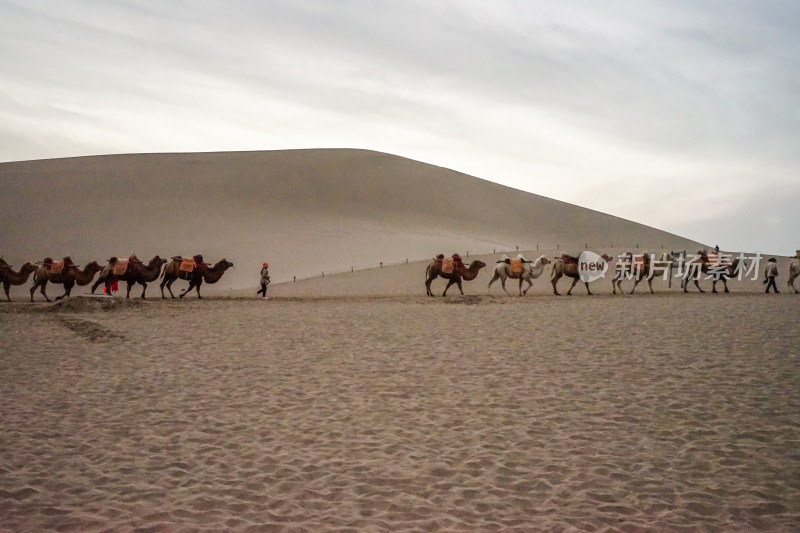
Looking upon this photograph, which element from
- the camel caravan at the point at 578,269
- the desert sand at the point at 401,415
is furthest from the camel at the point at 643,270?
the desert sand at the point at 401,415

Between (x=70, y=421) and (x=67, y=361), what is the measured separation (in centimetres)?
473

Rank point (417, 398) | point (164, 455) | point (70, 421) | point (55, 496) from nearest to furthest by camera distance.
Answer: point (55, 496)
point (164, 455)
point (70, 421)
point (417, 398)

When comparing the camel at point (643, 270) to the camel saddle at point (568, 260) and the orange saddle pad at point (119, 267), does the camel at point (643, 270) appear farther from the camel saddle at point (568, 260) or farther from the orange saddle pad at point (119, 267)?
the orange saddle pad at point (119, 267)

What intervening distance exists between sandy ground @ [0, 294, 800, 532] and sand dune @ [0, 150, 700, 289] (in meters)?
28.0

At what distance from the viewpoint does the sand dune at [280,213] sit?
1918 inches

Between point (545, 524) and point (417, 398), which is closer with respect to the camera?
point (545, 524)

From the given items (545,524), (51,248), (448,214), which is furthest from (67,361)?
(448,214)

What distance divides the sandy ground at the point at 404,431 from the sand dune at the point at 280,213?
91.8 ft

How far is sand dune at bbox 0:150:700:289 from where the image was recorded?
160 ft

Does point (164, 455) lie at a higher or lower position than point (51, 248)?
lower

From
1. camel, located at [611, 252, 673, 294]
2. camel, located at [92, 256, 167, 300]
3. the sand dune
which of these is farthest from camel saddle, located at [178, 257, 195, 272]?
camel, located at [611, 252, 673, 294]

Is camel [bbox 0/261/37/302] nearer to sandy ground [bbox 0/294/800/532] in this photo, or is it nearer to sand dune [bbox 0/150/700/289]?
sandy ground [bbox 0/294/800/532]

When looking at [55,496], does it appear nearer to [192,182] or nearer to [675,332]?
[675,332]

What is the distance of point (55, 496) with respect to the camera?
5.85 m
